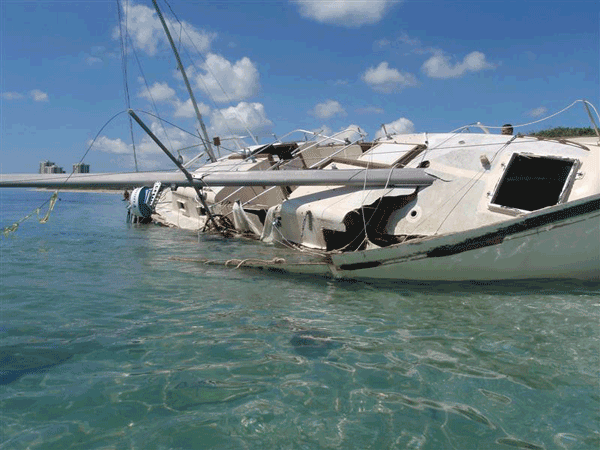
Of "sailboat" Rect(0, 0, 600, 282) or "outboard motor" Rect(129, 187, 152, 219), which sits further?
"outboard motor" Rect(129, 187, 152, 219)

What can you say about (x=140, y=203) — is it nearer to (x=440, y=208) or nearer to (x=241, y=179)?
(x=241, y=179)

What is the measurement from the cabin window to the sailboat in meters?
0.03

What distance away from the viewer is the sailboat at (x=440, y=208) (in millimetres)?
7715

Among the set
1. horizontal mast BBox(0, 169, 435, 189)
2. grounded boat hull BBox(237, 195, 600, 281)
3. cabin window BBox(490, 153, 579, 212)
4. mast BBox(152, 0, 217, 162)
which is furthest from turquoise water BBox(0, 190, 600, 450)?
mast BBox(152, 0, 217, 162)

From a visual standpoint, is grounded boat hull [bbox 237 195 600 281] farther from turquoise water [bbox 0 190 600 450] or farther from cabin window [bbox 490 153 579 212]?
cabin window [bbox 490 153 579 212]

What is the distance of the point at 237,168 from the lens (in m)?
18.0

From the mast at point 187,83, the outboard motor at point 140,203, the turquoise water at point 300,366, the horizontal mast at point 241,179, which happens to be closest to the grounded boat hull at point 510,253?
the turquoise water at point 300,366

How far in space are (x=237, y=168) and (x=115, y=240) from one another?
16.3 ft

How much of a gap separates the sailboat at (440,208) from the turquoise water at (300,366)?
19.0 inches

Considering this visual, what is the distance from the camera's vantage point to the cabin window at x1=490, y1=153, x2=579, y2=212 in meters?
9.34

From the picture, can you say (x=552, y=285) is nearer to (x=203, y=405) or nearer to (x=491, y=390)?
(x=491, y=390)

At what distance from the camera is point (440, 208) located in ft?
31.1

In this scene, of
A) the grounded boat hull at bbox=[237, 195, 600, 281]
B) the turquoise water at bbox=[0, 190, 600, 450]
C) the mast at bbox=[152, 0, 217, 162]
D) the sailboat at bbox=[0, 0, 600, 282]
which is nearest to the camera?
the turquoise water at bbox=[0, 190, 600, 450]

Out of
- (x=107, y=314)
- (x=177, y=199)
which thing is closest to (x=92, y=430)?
(x=107, y=314)
